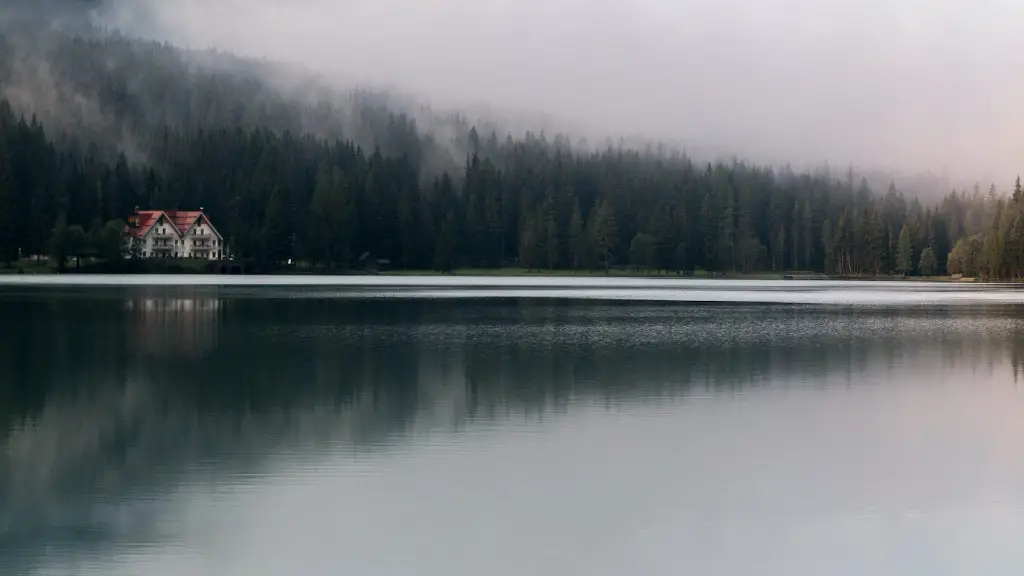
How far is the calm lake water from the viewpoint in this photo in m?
11.0

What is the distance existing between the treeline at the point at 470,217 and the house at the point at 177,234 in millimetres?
2825

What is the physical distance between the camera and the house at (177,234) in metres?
146

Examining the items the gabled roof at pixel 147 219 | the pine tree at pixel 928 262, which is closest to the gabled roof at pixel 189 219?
the gabled roof at pixel 147 219

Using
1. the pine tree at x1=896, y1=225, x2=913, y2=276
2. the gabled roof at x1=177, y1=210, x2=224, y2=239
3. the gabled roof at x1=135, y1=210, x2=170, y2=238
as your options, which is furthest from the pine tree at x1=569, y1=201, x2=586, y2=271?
the gabled roof at x1=135, y1=210, x2=170, y2=238

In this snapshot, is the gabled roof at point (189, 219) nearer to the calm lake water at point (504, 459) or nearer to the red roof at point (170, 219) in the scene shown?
the red roof at point (170, 219)

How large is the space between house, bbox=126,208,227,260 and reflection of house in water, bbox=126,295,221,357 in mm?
88244

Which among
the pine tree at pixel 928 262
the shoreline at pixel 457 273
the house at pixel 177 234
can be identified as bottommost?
the shoreline at pixel 457 273

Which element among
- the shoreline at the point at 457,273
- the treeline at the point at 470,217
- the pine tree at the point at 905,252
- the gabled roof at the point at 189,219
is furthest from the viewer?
the pine tree at the point at 905,252

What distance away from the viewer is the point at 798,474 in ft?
49.0

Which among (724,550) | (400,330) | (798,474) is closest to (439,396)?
(798,474)

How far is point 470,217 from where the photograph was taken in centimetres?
16312

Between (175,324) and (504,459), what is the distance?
28.5 m

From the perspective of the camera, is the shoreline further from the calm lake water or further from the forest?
the calm lake water

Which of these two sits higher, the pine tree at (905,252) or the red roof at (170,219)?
the red roof at (170,219)
